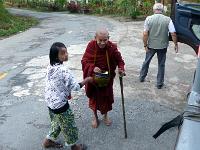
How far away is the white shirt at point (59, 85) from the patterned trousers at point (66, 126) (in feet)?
0.56

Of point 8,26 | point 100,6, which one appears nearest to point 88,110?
point 8,26

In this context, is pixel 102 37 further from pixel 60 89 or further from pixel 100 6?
pixel 100 6

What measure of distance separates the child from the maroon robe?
1.88ft

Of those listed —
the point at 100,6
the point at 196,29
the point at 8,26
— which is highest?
the point at 196,29

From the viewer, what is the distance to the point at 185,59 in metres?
12.4

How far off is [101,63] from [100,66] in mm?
48

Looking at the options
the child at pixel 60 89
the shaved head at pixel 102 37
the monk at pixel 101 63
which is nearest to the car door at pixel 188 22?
the monk at pixel 101 63

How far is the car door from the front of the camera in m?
6.25

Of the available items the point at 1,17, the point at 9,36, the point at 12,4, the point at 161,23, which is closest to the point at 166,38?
the point at 161,23

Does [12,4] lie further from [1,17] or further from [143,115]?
[143,115]

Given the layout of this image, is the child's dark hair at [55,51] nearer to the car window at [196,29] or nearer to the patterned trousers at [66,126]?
the patterned trousers at [66,126]

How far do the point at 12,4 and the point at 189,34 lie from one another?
39845mm

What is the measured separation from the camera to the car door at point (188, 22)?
6248mm

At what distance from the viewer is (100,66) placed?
651 cm
